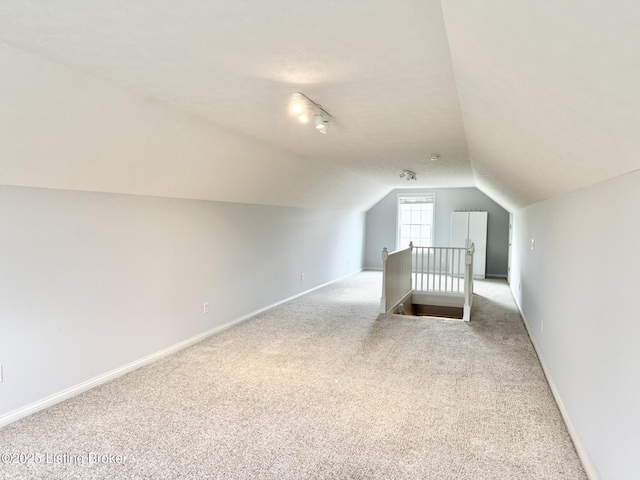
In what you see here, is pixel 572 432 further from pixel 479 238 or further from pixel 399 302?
pixel 479 238

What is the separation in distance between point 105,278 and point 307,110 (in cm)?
218

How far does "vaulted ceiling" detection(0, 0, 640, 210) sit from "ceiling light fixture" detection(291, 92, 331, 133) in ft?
0.30

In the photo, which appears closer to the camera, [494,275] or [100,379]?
[100,379]

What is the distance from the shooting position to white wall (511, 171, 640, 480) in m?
1.69

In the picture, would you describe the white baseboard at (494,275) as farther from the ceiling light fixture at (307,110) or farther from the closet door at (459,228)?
the ceiling light fixture at (307,110)

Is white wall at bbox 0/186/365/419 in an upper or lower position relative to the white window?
lower

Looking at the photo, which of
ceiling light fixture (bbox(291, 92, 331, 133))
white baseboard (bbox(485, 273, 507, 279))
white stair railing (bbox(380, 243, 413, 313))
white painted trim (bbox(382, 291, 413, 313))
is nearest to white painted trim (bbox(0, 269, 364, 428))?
white stair railing (bbox(380, 243, 413, 313))

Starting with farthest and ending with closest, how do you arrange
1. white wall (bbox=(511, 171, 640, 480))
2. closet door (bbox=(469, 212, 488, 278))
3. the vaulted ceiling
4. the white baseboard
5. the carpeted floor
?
the white baseboard → closet door (bbox=(469, 212, 488, 278)) → the carpeted floor → white wall (bbox=(511, 171, 640, 480)) → the vaulted ceiling

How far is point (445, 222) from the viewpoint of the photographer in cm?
1002

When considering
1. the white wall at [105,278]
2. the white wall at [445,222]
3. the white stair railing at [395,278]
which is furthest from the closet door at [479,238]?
the white wall at [105,278]

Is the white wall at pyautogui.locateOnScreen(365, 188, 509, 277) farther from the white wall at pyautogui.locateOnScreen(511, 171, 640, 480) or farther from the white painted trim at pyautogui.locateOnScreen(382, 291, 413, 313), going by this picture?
the white wall at pyautogui.locateOnScreen(511, 171, 640, 480)

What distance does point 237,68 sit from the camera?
89.2 inches

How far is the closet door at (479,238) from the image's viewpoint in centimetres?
937

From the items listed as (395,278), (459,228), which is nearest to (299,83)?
(395,278)
